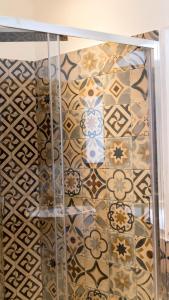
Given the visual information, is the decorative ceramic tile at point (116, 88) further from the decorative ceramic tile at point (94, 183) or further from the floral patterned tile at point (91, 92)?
the decorative ceramic tile at point (94, 183)

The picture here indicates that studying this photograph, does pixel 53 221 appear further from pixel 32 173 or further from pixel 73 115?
pixel 73 115

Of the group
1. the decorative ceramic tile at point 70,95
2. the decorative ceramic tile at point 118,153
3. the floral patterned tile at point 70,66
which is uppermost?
the floral patterned tile at point 70,66

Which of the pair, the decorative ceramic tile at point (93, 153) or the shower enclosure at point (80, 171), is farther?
the decorative ceramic tile at point (93, 153)

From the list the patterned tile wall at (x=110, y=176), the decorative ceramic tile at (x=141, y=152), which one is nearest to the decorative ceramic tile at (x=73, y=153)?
the patterned tile wall at (x=110, y=176)

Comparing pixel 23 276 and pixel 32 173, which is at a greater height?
pixel 32 173

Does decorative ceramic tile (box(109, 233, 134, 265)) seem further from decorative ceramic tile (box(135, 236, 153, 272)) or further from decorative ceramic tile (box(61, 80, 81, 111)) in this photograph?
decorative ceramic tile (box(61, 80, 81, 111))

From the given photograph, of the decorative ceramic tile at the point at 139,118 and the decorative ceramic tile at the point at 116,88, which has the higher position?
the decorative ceramic tile at the point at 116,88

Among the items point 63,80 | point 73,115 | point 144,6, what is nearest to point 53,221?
point 73,115

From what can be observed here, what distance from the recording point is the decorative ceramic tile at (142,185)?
1785 mm

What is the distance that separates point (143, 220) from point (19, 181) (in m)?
0.57

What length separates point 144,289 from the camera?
71.0 inches

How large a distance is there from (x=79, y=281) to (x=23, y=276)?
0.81ft

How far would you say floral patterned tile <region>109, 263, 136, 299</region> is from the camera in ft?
5.91

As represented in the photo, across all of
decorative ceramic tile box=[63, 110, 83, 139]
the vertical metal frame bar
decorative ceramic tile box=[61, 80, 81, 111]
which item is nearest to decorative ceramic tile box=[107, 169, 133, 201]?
the vertical metal frame bar
